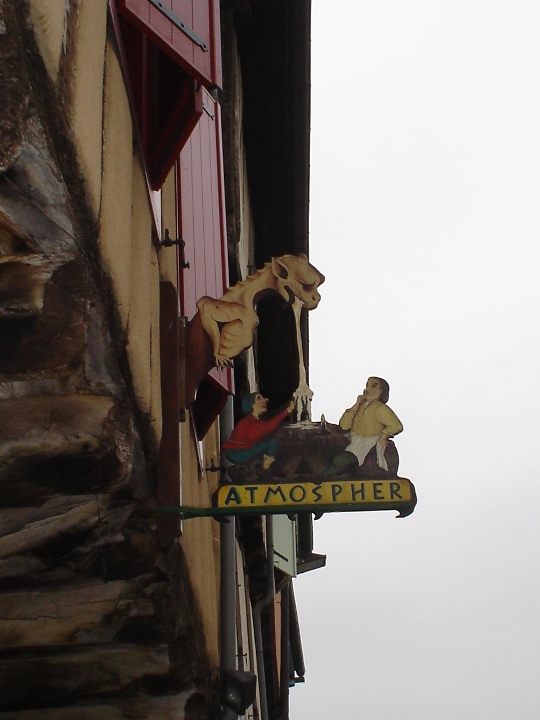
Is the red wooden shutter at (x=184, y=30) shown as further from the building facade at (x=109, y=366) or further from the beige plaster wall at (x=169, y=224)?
the beige plaster wall at (x=169, y=224)

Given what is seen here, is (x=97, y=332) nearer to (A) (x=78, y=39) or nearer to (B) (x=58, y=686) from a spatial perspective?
(A) (x=78, y=39)

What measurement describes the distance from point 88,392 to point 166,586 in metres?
1.28

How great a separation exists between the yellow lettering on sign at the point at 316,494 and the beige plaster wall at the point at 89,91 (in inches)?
59.9

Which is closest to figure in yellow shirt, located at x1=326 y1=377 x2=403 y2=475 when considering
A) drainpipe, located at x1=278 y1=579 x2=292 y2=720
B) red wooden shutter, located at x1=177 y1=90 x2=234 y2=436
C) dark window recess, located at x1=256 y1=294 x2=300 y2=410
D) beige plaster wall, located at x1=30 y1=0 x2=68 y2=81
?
red wooden shutter, located at x1=177 y1=90 x2=234 y2=436

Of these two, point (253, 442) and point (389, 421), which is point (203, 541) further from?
point (389, 421)

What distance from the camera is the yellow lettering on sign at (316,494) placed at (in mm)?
3930

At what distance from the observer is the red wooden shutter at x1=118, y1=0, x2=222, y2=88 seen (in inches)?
135

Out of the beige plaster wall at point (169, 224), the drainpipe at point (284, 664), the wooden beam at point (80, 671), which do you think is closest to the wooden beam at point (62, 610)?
the wooden beam at point (80, 671)

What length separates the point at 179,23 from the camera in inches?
146

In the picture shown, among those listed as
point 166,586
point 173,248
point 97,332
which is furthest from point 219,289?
point 97,332

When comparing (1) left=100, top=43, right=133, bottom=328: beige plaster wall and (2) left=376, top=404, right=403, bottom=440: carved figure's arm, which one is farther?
(2) left=376, top=404, right=403, bottom=440: carved figure's arm

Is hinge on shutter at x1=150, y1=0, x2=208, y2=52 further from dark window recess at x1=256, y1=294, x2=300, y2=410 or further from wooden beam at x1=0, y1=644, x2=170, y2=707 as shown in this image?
dark window recess at x1=256, y1=294, x2=300, y2=410

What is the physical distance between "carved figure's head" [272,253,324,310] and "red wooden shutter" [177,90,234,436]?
54 cm

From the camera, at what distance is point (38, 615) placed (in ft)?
12.5
